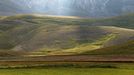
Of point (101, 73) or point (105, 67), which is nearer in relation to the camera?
point (101, 73)

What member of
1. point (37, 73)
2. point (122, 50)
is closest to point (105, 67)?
point (37, 73)

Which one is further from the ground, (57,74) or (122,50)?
(57,74)

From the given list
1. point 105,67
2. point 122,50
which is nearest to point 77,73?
point 105,67

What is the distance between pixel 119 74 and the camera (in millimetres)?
65812

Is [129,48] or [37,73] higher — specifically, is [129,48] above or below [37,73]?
below

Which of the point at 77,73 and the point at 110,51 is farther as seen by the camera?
the point at 110,51

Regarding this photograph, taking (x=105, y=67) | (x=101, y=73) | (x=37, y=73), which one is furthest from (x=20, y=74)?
(x=105, y=67)

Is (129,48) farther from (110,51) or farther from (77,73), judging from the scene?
(77,73)

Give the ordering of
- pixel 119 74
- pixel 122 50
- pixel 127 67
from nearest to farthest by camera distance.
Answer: pixel 119 74
pixel 127 67
pixel 122 50

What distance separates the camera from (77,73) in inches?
2655

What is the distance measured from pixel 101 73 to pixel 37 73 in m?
12.4

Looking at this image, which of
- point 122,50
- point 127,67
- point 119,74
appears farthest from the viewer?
point 122,50

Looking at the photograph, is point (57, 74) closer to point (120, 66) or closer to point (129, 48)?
point (120, 66)

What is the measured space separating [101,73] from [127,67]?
493 inches
